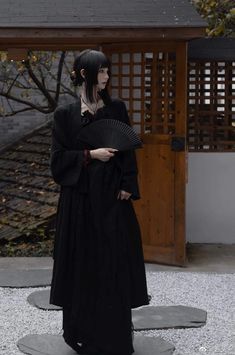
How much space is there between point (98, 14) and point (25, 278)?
2564 mm

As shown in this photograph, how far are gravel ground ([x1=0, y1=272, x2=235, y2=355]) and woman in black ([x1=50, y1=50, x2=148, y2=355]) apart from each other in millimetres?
603

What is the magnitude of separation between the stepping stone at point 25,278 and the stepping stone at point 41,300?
0.32 m

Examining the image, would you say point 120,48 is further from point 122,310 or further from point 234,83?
point 122,310

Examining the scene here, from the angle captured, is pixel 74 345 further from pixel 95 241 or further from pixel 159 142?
pixel 159 142

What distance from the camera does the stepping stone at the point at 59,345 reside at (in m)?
5.16

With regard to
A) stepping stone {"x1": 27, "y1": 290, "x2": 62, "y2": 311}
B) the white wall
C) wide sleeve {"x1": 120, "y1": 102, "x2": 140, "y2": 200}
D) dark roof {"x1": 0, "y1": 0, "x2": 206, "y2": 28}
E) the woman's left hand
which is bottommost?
stepping stone {"x1": 27, "y1": 290, "x2": 62, "y2": 311}

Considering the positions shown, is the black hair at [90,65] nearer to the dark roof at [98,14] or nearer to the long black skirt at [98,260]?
the long black skirt at [98,260]

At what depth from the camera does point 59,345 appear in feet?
17.4

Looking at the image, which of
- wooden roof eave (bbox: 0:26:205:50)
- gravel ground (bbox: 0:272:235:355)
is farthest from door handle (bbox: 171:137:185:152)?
gravel ground (bbox: 0:272:235:355)

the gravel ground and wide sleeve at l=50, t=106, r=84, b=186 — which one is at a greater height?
wide sleeve at l=50, t=106, r=84, b=186

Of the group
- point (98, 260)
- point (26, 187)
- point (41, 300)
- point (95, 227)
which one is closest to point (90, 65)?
point (95, 227)

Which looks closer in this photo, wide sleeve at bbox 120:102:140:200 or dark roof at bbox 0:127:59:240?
wide sleeve at bbox 120:102:140:200

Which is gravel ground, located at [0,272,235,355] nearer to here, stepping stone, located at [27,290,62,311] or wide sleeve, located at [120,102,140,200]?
stepping stone, located at [27,290,62,311]

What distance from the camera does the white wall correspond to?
8625 mm
